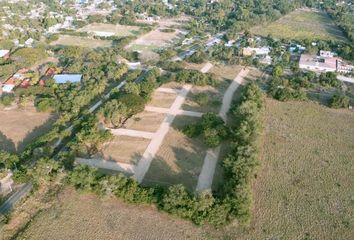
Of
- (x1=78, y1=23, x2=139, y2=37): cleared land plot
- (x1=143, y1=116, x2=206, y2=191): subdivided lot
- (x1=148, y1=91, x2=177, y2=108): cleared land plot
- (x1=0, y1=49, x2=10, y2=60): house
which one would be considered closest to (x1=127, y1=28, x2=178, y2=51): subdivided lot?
(x1=78, y1=23, x2=139, y2=37): cleared land plot

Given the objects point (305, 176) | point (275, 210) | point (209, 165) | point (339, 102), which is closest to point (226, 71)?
point (339, 102)

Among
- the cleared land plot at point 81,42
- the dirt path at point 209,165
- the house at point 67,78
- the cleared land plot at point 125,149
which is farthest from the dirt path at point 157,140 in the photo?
the cleared land plot at point 81,42

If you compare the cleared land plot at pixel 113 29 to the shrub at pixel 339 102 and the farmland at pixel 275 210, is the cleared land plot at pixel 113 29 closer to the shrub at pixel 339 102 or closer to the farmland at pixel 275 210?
the shrub at pixel 339 102

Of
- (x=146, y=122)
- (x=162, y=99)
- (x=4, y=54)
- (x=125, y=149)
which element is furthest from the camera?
(x=4, y=54)

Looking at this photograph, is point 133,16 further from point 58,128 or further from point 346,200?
point 346,200

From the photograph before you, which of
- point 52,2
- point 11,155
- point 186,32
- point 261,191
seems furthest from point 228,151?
point 52,2

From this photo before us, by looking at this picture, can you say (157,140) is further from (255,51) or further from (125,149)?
(255,51)

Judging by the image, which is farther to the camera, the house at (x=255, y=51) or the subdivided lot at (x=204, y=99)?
the house at (x=255, y=51)

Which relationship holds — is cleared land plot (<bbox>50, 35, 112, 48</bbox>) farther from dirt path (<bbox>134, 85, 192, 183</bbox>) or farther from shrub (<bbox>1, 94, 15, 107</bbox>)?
dirt path (<bbox>134, 85, 192, 183</bbox>)
